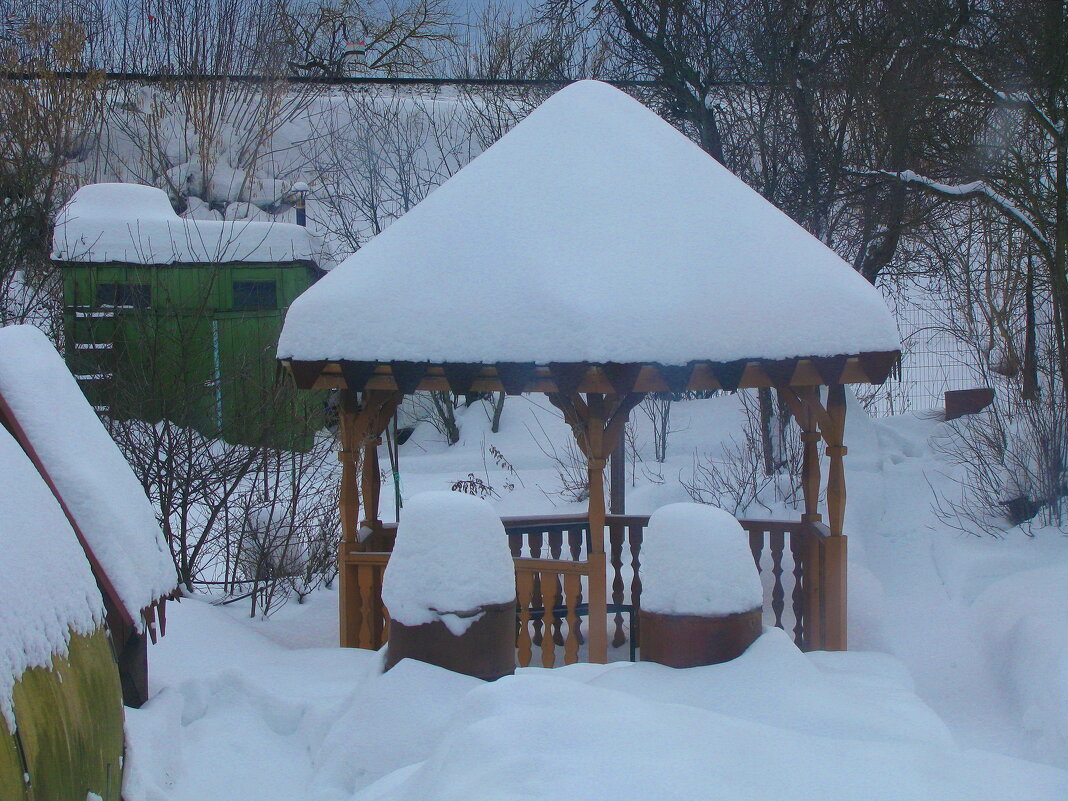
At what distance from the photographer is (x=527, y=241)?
6125mm

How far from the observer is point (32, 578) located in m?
1.69

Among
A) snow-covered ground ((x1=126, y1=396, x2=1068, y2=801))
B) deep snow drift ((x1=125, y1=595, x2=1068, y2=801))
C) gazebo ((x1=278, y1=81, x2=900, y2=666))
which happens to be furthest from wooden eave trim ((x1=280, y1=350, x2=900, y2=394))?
deep snow drift ((x1=125, y1=595, x2=1068, y2=801))

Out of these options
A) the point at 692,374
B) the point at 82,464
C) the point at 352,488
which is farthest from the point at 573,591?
the point at 82,464

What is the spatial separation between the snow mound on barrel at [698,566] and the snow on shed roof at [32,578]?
1.65 m

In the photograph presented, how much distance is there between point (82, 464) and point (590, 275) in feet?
10.8

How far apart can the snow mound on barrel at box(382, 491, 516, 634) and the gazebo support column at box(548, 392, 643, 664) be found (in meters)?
2.18

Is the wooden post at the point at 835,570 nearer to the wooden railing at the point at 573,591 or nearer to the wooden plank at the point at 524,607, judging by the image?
the wooden railing at the point at 573,591

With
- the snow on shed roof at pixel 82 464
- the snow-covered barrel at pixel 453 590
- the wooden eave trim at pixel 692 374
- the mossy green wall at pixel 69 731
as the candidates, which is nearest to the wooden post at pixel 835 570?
the wooden eave trim at pixel 692 374

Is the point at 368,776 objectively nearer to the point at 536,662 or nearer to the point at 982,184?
the point at 536,662

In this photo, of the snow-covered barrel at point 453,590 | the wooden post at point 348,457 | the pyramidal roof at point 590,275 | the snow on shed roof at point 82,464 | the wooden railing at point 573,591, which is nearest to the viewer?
the snow on shed roof at point 82,464

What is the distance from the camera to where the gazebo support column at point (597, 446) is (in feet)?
19.8

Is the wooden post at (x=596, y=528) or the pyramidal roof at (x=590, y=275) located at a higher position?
the pyramidal roof at (x=590, y=275)

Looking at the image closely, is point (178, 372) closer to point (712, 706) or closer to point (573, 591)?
point (573, 591)

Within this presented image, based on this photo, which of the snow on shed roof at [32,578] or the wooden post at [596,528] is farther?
the wooden post at [596,528]
